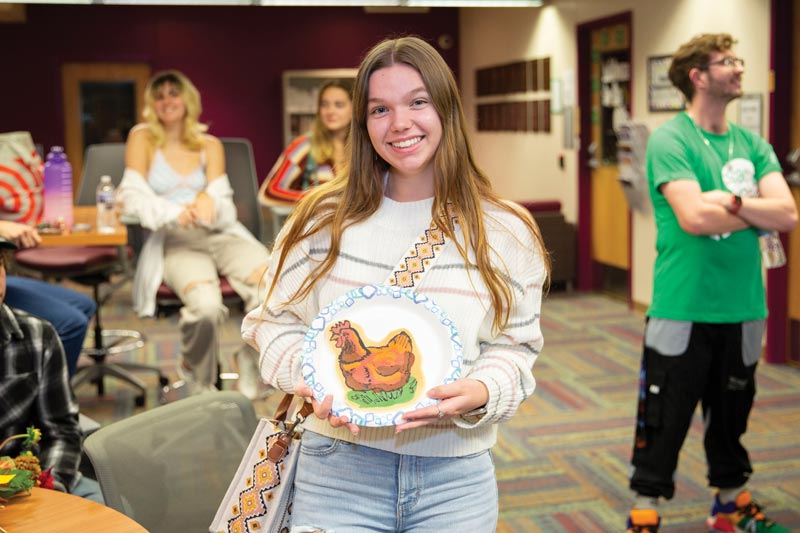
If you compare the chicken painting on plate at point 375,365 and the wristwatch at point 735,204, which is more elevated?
the wristwatch at point 735,204

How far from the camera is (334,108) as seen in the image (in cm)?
450

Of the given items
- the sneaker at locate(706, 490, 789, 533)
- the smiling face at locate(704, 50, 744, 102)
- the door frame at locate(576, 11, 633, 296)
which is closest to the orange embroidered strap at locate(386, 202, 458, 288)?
the smiling face at locate(704, 50, 744, 102)

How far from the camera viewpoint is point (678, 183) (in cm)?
289

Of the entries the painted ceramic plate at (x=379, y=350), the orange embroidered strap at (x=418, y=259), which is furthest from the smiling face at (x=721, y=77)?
the painted ceramic plate at (x=379, y=350)

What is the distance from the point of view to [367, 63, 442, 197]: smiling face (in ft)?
5.60

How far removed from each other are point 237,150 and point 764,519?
3.00 m

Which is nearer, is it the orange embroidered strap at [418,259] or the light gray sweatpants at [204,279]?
the orange embroidered strap at [418,259]

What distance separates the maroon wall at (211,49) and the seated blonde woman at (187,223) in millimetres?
6391

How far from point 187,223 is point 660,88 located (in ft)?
12.5

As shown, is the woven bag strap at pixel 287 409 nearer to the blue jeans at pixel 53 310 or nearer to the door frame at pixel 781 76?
the blue jeans at pixel 53 310

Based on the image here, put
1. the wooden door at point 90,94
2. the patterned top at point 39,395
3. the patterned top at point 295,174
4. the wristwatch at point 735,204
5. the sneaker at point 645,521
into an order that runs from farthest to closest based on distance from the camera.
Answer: the wooden door at point 90,94
the patterned top at point 295,174
the sneaker at point 645,521
the wristwatch at point 735,204
the patterned top at point 39,395

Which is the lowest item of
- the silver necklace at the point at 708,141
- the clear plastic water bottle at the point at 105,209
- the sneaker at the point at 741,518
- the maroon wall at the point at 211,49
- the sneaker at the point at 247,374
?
the sneaker at the point at 741,518

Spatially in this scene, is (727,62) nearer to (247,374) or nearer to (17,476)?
(17,476)

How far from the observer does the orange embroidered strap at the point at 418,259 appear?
5.50ft
